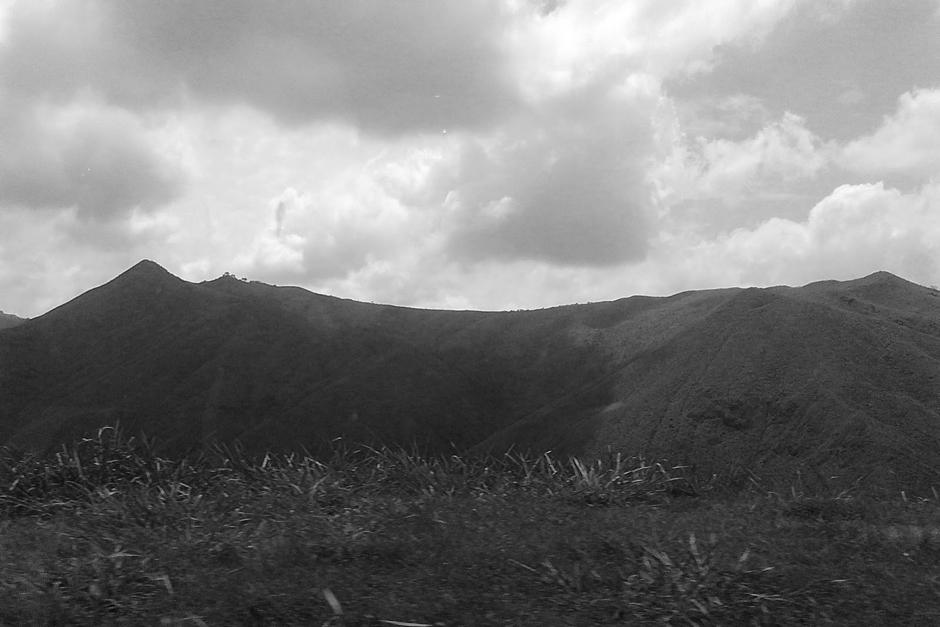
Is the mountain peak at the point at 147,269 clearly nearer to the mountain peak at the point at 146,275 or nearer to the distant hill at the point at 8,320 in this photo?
the mountain peak at the point at 146,275

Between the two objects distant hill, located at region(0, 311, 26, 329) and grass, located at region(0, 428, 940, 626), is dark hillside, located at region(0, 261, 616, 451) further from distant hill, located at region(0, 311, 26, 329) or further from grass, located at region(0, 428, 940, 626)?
grass, located at region(0, 428, 940, 626)

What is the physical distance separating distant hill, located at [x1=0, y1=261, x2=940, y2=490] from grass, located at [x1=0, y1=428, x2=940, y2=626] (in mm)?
10472

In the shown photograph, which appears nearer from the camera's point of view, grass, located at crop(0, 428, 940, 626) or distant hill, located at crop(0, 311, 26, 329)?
grass, located at crop(0, 428, 940, 626)

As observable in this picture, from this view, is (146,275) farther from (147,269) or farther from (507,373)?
(507,373)

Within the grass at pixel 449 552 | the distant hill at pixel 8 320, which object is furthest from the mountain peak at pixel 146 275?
the grass at pixel 449 552

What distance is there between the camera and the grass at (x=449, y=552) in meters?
3.92

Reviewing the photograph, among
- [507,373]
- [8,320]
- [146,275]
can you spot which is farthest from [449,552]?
[8,320]

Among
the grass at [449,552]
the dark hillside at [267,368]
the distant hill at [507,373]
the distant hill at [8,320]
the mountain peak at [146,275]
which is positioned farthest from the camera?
the distant hill at [8,320]

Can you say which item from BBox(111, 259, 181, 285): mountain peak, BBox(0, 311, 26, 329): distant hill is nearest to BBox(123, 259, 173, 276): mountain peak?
BBox(111, 259, 181, 285): mountain peak

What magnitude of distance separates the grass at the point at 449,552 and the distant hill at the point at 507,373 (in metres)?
10.5

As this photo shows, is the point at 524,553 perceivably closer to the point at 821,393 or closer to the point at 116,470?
the point at 116,470

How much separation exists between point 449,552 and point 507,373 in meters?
Answer: 20.6

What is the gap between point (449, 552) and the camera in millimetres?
4715

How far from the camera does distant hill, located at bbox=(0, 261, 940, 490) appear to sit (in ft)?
56.0
